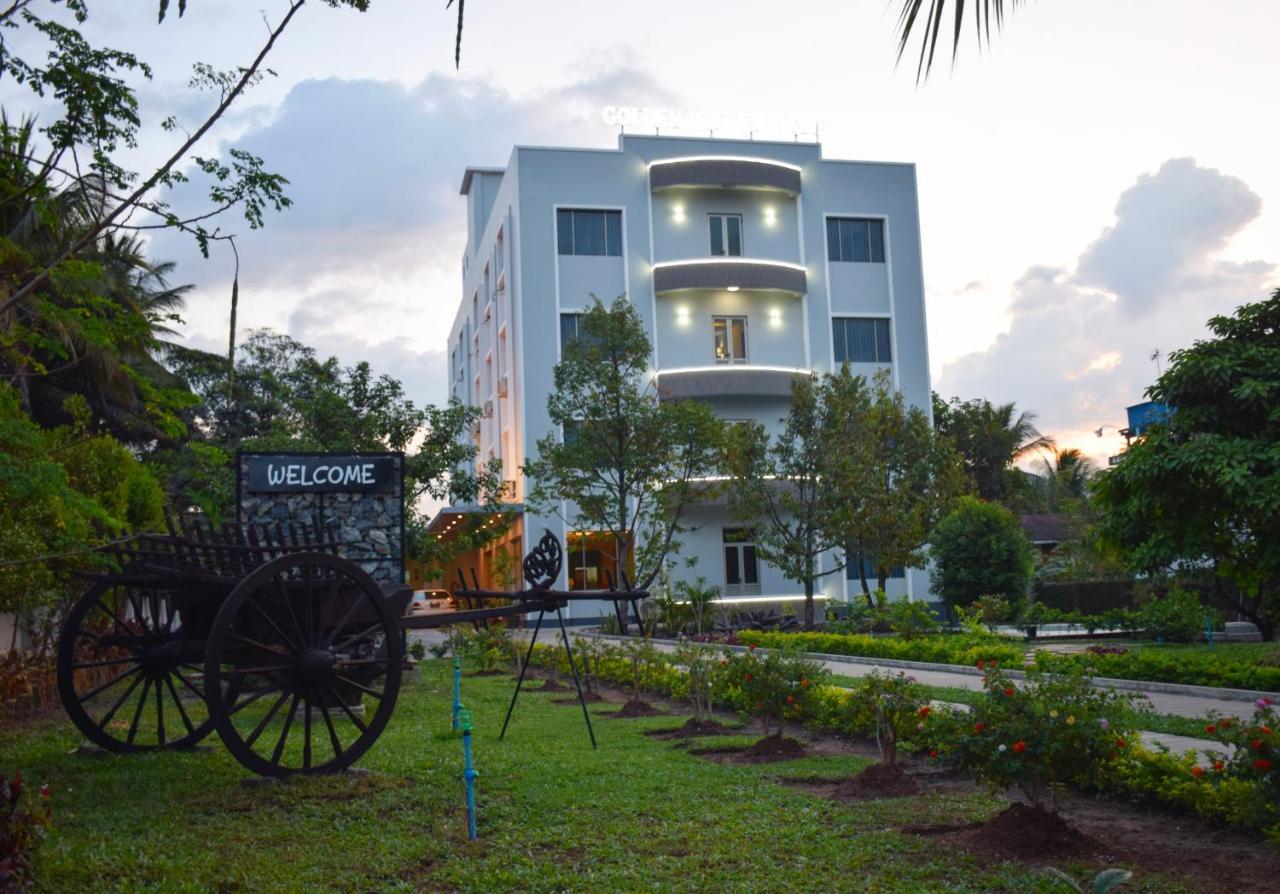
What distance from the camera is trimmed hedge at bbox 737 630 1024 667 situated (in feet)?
53.3

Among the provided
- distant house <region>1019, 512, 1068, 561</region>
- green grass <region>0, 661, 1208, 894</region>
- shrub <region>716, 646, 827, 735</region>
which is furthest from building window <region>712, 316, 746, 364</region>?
green grass <region>0, 661, 1208, 894</region>

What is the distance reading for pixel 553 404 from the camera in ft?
99.6

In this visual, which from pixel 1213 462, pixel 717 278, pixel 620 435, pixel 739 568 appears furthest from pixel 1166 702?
pixel 717 278

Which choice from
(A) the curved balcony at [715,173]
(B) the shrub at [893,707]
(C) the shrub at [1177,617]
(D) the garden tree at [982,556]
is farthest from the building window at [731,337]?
(B) the shrub at [893,707]

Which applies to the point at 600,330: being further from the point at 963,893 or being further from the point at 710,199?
the point at 963,893

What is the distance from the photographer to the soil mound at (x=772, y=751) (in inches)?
387

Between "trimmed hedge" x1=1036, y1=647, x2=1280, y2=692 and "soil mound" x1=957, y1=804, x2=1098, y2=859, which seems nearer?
"soil mound" x1=957, y1=804, x2=1098, y2=859

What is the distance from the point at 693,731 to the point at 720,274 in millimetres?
28185

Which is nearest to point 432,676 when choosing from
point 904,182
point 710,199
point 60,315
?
point 60,315

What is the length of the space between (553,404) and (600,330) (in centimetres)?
239

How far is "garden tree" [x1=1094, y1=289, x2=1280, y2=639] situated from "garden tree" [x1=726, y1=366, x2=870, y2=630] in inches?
614

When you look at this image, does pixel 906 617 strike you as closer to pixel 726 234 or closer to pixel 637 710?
pixel 637 710

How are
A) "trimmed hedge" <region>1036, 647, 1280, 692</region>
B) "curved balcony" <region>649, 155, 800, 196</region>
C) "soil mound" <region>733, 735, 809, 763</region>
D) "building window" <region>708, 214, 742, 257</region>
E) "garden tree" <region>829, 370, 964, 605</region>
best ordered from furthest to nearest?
"building window" <region>708, 214, 742, 257</region>, "curved balcony" <region>649, 155, 800, 196</region>, "garden tree" <region>829, 370, 964, 605</region>, "trimmed hedge" <region>1036, 647, 1280, 692</region>, "soil mound" <region>733, 735, 809, 763</region>

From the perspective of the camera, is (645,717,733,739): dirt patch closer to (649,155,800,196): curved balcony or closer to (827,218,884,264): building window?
(649,155,800,196): curved balcony
